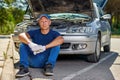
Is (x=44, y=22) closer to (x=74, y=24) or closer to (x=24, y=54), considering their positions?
(x=24, y=54)

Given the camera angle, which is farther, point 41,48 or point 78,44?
point 78,44

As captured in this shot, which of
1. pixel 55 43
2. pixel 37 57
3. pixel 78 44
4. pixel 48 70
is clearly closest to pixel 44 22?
pixel 55 43

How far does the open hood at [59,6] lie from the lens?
10430 millimetres

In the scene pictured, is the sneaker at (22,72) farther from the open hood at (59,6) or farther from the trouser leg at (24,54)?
the open hood at (59,6)

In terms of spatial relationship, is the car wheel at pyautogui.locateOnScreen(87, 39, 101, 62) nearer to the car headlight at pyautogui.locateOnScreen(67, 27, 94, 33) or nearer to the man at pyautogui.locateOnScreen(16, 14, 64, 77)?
the car headlight at pyautogui.locateOnScreen(67, 27, 94, 33)

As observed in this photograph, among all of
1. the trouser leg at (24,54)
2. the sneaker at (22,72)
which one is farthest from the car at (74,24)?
the sneaker at (22,72)

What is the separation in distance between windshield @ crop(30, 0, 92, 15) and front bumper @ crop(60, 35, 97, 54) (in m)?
1.57

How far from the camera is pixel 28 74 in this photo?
22.8ft

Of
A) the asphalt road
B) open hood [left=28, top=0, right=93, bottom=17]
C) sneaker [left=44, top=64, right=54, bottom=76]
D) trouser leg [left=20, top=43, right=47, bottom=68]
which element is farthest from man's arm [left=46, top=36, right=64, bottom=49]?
open hood [left=28, top=0, right=93, bottom=17]

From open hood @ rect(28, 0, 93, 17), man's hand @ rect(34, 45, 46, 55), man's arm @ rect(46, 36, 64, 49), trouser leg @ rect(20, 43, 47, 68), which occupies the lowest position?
trouser leg @ rect(20, 43, 47, 68)

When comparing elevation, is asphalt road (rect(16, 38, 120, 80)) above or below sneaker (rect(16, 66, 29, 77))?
below

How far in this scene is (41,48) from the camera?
7164 millimetres

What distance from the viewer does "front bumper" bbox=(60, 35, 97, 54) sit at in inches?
350

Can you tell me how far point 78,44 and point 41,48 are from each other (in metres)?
1.92
